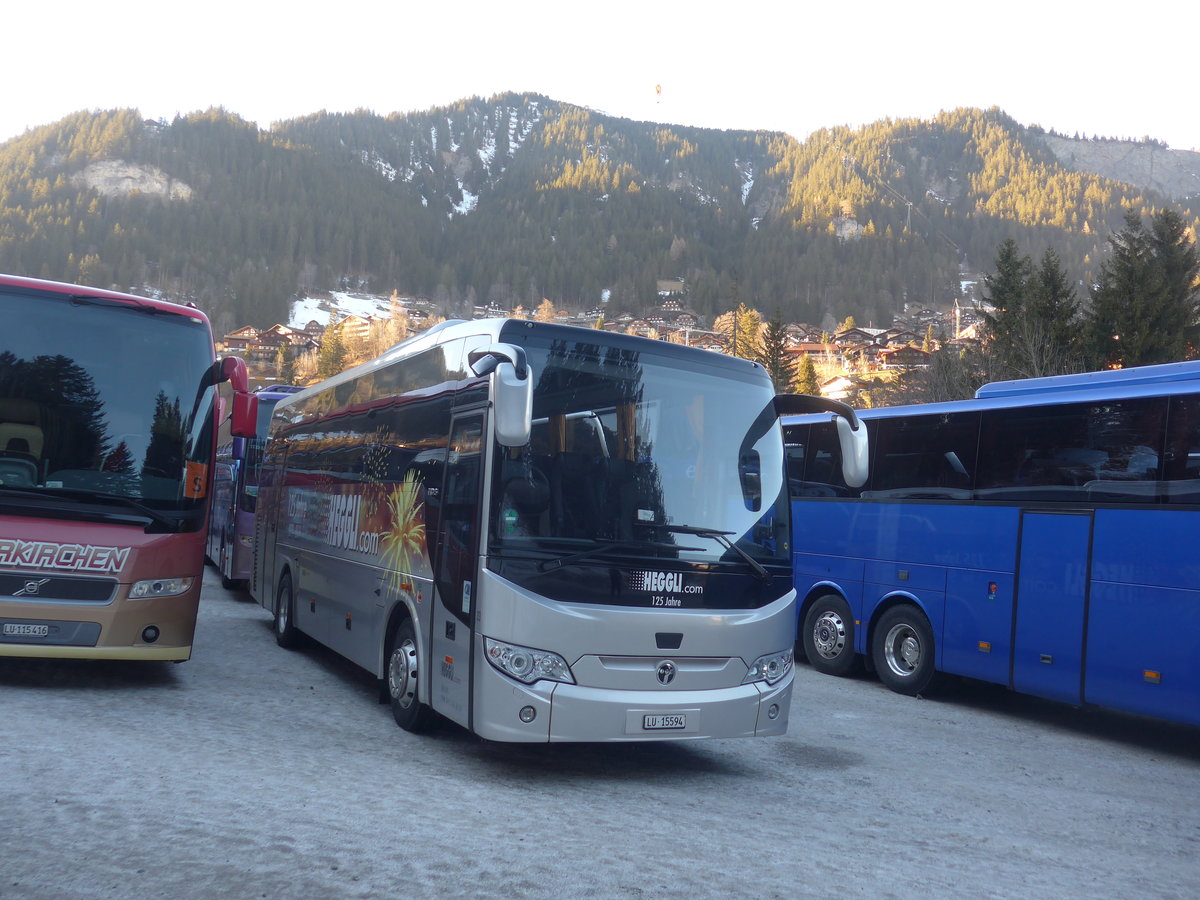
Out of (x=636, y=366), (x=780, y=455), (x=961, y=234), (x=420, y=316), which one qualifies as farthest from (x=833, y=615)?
(x=961, y=234)

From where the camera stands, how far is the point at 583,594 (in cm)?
684

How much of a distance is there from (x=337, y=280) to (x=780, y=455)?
175190 mm

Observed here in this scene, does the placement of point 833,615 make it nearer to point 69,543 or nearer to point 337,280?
point 69,543

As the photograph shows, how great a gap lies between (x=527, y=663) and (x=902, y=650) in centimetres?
682

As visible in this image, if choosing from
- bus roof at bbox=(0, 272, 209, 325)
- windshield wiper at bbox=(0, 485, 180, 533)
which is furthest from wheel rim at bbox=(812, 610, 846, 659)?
bus roof at bbox=(0, 272, 209, 325)

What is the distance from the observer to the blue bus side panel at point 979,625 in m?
10.6

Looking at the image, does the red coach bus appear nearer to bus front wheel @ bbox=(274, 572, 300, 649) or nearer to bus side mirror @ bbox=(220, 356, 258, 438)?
bus side mirror @ bbox=(220, 356, 258, 438)

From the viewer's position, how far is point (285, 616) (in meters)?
12.5

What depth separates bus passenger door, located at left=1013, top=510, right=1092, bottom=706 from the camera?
9.85 meters

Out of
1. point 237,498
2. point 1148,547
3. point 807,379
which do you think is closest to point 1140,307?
point 237,498

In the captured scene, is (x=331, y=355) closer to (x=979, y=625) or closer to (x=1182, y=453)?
(x=979, y=625)

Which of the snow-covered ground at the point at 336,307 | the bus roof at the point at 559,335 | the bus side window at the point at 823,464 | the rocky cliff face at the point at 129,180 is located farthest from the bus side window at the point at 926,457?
the rocky cliff face at the point at 129,180

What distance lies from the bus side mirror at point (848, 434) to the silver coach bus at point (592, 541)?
3cm

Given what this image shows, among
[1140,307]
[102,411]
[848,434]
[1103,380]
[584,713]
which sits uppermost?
[1140,307]
